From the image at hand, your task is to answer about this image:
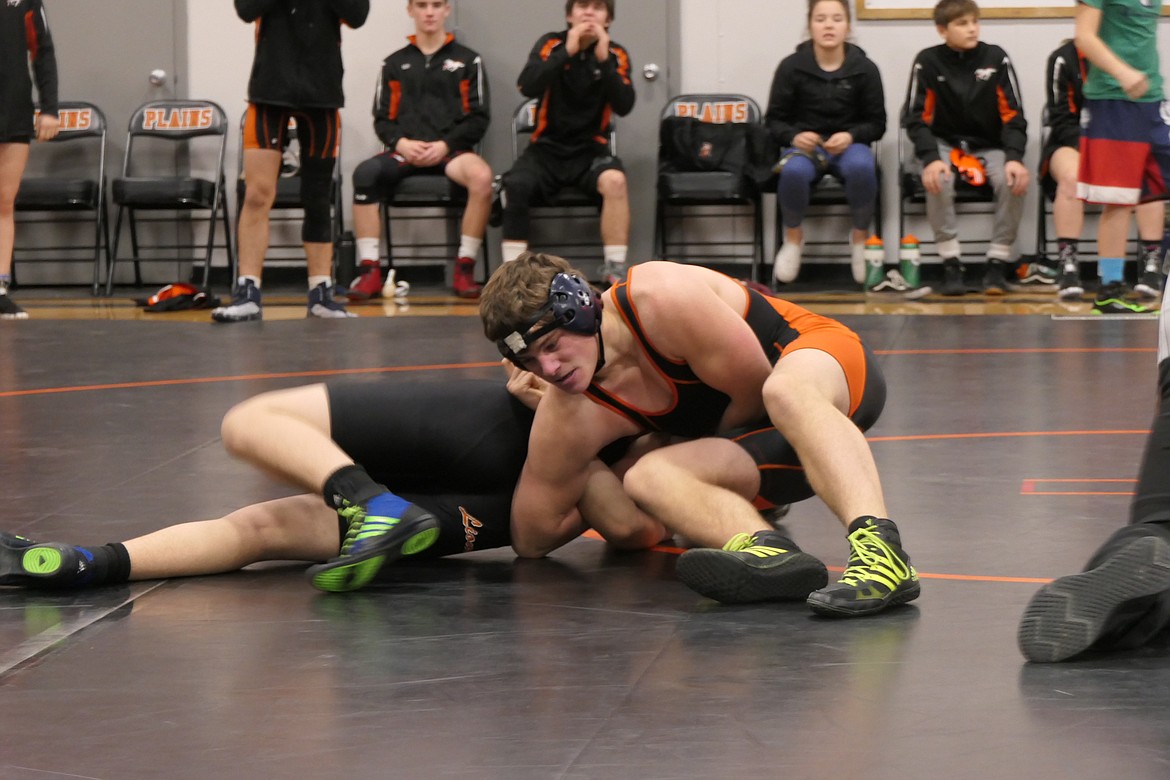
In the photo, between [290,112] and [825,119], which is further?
[825,119]

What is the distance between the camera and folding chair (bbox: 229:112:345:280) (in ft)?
27.2

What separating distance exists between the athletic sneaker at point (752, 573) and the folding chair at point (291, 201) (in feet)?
18.8

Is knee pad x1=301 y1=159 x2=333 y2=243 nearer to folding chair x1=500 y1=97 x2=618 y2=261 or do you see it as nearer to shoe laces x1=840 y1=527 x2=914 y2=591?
folding chair x1=500 y1=97 x2=618 y2=261

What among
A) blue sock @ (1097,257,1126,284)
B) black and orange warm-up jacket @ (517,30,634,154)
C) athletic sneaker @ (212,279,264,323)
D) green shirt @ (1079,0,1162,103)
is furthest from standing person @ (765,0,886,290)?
athletic sneaker @ (212,279,264,323)

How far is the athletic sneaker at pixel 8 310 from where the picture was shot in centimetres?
725

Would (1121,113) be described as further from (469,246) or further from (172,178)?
(172,178)

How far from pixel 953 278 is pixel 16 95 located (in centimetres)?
451

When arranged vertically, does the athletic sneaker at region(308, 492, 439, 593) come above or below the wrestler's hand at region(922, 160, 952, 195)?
below

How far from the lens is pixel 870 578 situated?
2.43m

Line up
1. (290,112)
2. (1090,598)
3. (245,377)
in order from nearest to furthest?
(1090,598) < (245,377) < (290,112)

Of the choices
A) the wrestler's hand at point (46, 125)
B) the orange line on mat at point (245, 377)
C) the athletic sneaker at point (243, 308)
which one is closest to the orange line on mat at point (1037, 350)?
the orange line on mat at point (245, 377)

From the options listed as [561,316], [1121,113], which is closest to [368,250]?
[1121,113]

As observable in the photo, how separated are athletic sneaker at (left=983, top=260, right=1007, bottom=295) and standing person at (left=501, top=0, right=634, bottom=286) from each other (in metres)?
1.81

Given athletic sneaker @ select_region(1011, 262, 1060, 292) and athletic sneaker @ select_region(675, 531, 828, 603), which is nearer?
athletic sneaker @ select_region(675, 531, 828, 603)
